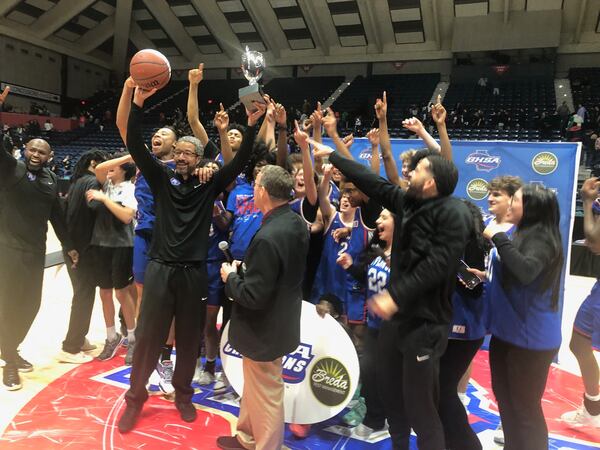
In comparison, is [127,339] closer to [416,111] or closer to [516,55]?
[416,111]

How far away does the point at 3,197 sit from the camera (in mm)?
3457

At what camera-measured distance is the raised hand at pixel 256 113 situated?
9.94ft

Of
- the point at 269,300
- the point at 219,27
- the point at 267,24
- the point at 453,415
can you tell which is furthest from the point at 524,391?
the point at 219,27

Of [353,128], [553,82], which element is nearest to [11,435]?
[353,128]

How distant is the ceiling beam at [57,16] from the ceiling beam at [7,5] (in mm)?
1474

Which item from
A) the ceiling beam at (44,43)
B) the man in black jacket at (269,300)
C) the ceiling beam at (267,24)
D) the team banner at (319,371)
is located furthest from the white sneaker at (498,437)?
the ceiling beam at (44,43)

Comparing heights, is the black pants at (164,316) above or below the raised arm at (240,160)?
below

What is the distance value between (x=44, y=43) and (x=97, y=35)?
2.47 meters

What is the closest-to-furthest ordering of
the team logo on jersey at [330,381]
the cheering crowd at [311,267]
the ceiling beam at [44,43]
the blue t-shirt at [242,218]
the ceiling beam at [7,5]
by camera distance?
the cheering crowd at [311,267] → the team logo on jersey at [330,381] → the blue t-shirt at [242,218] → the ceiling beam at [7,5] → the ceiling beam at [44,43]

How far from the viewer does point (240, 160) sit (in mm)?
2975

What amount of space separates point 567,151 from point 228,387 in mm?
3718

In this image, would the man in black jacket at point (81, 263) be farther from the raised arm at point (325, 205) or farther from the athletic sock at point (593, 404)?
the athletic sock at point (593, 404)

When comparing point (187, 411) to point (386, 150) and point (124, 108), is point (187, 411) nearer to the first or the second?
point (124, 108)

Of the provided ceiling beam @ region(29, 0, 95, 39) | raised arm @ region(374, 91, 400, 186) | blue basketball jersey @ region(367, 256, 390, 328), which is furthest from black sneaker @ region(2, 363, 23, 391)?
ceiling beam @ region(29, 0, 95, 39)
